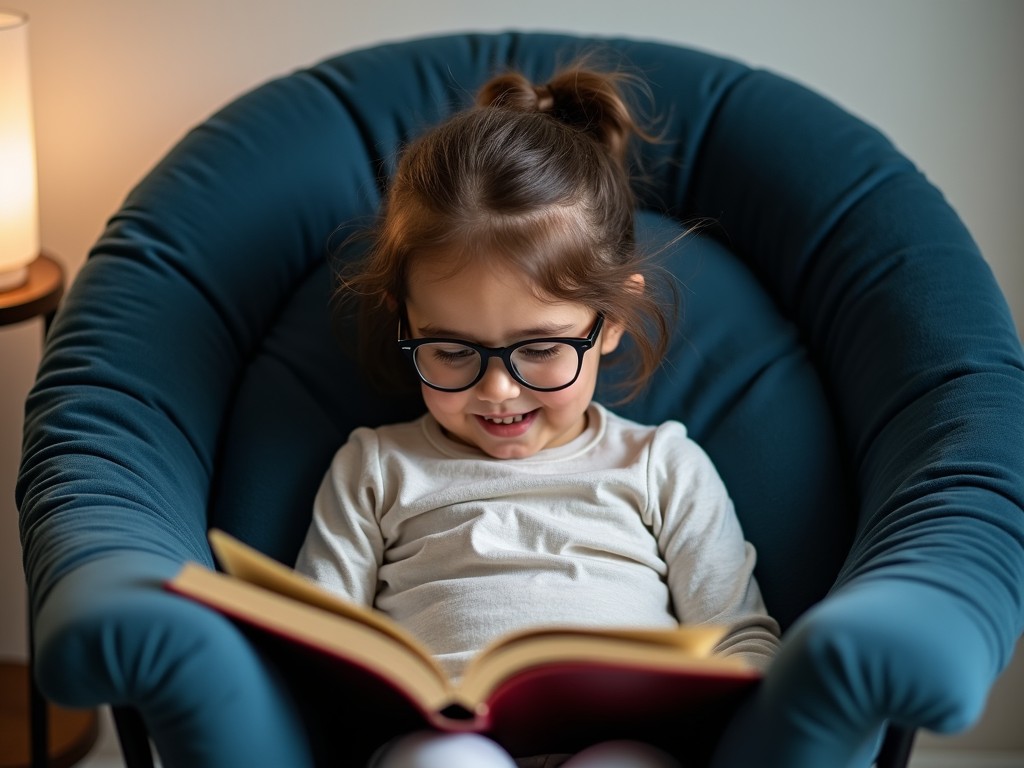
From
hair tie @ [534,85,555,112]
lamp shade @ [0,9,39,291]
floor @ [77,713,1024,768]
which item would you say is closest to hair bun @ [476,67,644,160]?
hair tie @ [534,85,555,112]

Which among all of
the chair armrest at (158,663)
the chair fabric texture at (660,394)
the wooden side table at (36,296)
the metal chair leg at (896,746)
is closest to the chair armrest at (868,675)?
the chair fabric texture at (660,394)

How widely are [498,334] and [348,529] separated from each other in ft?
1.01

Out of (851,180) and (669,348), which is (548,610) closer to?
(669,348)

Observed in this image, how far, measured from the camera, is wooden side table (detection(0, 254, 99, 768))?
1770 mm

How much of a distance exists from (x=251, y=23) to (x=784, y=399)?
1.03 meters

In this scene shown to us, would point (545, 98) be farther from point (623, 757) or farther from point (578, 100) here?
point (623, 757)

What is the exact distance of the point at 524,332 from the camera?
4.57ft

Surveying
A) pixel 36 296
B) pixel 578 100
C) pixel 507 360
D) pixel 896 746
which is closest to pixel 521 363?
pixel 507 360

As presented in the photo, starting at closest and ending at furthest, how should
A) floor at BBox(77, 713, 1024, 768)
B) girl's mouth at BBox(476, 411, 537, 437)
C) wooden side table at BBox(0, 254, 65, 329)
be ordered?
girl's mouth at BBox(476, 411, 537, 437), wooden side table at BBox(0, 254, 65, 329), floor at BBox(77, 713, 1024, 768)

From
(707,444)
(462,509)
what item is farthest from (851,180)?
(462,509)

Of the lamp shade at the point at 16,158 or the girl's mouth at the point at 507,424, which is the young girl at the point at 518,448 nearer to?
the girl's mouth at the point at 507,424

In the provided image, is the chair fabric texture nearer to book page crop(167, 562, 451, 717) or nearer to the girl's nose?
book page crop(167, 562, 451, 717)

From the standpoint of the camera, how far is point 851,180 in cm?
163

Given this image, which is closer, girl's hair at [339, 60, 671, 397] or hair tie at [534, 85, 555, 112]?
girl's hair at [339, 60, 671, 397]
